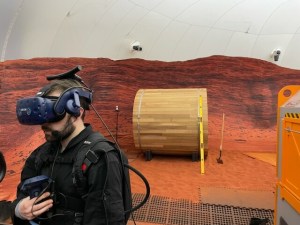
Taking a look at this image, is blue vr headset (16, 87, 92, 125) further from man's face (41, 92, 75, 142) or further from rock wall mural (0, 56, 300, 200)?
rock wall mural (0, 56, 300, 200)

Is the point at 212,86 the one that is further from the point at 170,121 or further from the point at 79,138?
the point at 79,138

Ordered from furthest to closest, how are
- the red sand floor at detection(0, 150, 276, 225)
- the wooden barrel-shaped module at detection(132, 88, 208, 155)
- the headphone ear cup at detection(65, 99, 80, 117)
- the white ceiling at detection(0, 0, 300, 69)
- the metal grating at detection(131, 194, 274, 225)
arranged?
1. the white ceiling at detection(0, 0, 300, 69)
2. the wooden barrel-shaped module at detection(132, 88, 208, 155)
3. the red sand floor at detection(0, 150, 276, 225)
4. the metal grating at detection(131, 194, 274, 225)
5. the headphone ear cup at detection(65, 99, 80, 117)

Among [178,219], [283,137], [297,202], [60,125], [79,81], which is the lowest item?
[178,219]

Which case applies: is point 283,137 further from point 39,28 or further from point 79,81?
point 39,28

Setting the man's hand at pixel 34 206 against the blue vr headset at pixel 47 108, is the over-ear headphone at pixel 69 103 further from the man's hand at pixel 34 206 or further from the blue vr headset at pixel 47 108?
the man's hand at pixel 34 206

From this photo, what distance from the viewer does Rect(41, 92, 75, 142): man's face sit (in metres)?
1.29

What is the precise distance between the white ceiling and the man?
5.76 m

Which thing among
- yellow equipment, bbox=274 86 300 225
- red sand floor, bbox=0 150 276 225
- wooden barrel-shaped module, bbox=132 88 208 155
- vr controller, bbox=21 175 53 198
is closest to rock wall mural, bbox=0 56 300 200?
red sand floor, bbox=0 150 276 225

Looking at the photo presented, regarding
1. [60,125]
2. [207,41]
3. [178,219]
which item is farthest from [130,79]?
[60,125]

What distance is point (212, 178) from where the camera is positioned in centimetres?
488

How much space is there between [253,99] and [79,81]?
7346 millimetres

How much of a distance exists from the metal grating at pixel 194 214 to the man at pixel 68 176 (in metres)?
2.16

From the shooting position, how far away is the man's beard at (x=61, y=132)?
129 cm

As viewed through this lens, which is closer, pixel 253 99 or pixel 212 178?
pixel 212 178
